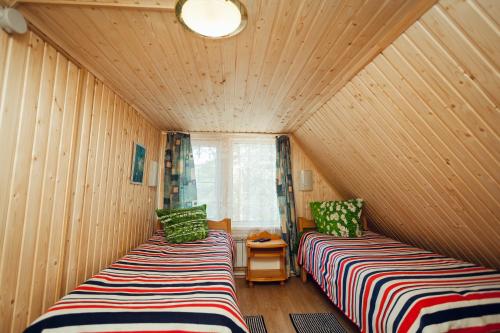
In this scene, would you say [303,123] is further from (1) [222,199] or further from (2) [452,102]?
(2) [452,102]

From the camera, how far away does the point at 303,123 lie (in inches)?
126

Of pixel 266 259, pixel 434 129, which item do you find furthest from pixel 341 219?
pixel 434 129

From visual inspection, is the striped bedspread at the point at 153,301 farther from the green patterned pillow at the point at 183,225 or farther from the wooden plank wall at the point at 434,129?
the wooden plank wall at the point at 434,129

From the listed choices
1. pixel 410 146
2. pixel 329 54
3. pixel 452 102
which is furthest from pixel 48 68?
pixel 410 146

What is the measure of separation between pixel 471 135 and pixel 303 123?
6.21 feet

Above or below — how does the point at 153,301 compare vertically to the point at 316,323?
above

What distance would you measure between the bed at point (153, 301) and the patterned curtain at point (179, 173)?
1.41 m

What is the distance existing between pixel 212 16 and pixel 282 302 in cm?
282

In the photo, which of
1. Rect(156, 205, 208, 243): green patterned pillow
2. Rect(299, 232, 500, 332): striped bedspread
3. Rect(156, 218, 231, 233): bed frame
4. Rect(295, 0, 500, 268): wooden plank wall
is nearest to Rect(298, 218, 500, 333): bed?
Rect(299, 232, 500, 332): striped bedspread

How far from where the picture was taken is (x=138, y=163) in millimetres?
2717

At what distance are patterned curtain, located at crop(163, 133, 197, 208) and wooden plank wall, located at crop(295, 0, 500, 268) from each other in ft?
6.05

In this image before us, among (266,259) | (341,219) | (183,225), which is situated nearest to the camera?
(183,225)

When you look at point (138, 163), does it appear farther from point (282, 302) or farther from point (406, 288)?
point (406, 288)

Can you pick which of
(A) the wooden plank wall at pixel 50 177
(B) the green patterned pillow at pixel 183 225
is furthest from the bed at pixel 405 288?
(A) the wooden plank wall at pixel 50 177
